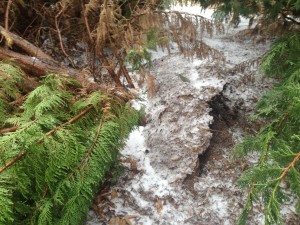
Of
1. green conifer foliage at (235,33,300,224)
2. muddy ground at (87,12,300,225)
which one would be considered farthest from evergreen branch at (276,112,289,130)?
muddy ground at (87,12,300,225)

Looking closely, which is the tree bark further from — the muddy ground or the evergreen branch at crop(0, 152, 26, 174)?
the evergreen branch at crop(0, 152, 26, 174)

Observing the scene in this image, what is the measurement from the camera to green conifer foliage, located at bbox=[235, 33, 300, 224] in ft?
5.76

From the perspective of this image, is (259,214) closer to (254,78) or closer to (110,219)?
(110,219)

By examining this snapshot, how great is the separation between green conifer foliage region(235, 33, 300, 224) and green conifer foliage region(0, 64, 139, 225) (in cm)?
120

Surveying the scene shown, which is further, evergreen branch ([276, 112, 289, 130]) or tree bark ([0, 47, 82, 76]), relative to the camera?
tree bark ([0, 47, 82, 76])

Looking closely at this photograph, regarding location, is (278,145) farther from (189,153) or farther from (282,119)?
(189,153)

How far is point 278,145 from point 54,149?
6.07ft

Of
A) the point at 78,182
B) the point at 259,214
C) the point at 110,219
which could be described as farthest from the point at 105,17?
the point at 259,214

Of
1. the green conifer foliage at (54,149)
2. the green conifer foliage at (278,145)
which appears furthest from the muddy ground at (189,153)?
the green conifer foliage at (54,149)

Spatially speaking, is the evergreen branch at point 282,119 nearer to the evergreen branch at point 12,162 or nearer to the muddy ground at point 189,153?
the muddy ground at point 189,153

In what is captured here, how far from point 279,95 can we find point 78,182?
7.09 ft

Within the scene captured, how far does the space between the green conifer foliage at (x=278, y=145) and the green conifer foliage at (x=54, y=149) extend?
47.3 inches

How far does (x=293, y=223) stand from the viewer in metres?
2.81

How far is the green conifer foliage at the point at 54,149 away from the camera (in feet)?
4.76
